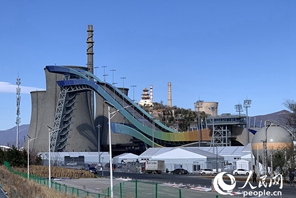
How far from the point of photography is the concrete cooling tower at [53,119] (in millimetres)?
110625

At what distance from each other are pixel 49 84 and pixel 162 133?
27.4m

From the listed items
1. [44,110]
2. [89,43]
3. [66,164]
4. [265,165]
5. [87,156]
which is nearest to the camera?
[265,165]

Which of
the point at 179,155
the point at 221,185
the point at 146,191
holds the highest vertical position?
the point at 179,155

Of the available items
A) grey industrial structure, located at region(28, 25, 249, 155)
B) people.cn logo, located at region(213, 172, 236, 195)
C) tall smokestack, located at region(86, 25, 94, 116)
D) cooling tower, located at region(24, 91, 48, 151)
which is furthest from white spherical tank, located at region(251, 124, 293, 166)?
tall smokestack, located at region(86, 25, 94, 116)

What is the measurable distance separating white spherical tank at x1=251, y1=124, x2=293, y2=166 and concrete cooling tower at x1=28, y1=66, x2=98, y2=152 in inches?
2412

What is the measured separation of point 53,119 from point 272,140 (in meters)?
65.2

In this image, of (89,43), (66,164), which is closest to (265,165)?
(66,164)

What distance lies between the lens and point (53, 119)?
11031 cm

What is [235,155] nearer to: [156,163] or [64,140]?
[156,163]

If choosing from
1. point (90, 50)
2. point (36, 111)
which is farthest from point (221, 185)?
point (90, 50)

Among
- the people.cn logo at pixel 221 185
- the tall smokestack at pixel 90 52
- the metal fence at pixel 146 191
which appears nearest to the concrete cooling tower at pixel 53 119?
the tall smokestack at pixel 90 52

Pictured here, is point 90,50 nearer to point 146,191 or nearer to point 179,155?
point 179,155

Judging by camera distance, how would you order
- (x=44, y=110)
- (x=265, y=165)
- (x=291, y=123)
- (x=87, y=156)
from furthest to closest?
(x=44, y=110), (x=87, y=156), (x=291, y=123), (x=265, y=165)

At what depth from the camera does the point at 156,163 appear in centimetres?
7719
